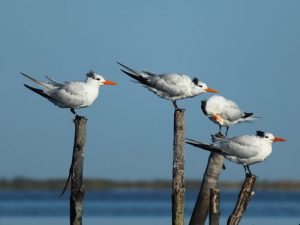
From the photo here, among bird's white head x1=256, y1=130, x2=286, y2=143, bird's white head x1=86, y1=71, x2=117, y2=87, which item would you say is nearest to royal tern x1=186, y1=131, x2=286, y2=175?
bird's white head x1=256, y1=130, x2=286, y2=143

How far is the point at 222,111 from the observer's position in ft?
62.6

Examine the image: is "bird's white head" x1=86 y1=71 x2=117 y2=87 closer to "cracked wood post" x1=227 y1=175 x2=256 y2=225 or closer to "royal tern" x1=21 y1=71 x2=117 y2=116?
"royal tern" x1=21 y1=71 x2=117 y2=116

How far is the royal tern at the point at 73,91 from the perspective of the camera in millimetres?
17656

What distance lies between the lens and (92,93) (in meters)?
17.8

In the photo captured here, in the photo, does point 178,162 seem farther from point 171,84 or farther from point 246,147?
point 171,84

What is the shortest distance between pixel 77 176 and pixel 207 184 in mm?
1963

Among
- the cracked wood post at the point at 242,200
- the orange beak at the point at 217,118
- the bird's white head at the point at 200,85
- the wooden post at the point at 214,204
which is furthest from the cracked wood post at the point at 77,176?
the orange beak at the point at 217,118

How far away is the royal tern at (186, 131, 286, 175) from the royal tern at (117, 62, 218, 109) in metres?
1.93

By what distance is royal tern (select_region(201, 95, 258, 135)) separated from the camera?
19.1m

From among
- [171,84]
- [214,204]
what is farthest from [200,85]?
[214,204]

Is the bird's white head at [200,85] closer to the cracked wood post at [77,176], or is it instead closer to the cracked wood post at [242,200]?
the cracked wood post at [77,176]

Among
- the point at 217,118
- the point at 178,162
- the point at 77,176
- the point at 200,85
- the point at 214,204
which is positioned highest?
the point at 200,85

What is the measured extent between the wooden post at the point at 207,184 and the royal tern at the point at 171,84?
1.79 meters

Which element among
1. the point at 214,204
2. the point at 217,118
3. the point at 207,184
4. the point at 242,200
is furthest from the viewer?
the point at 217,118
